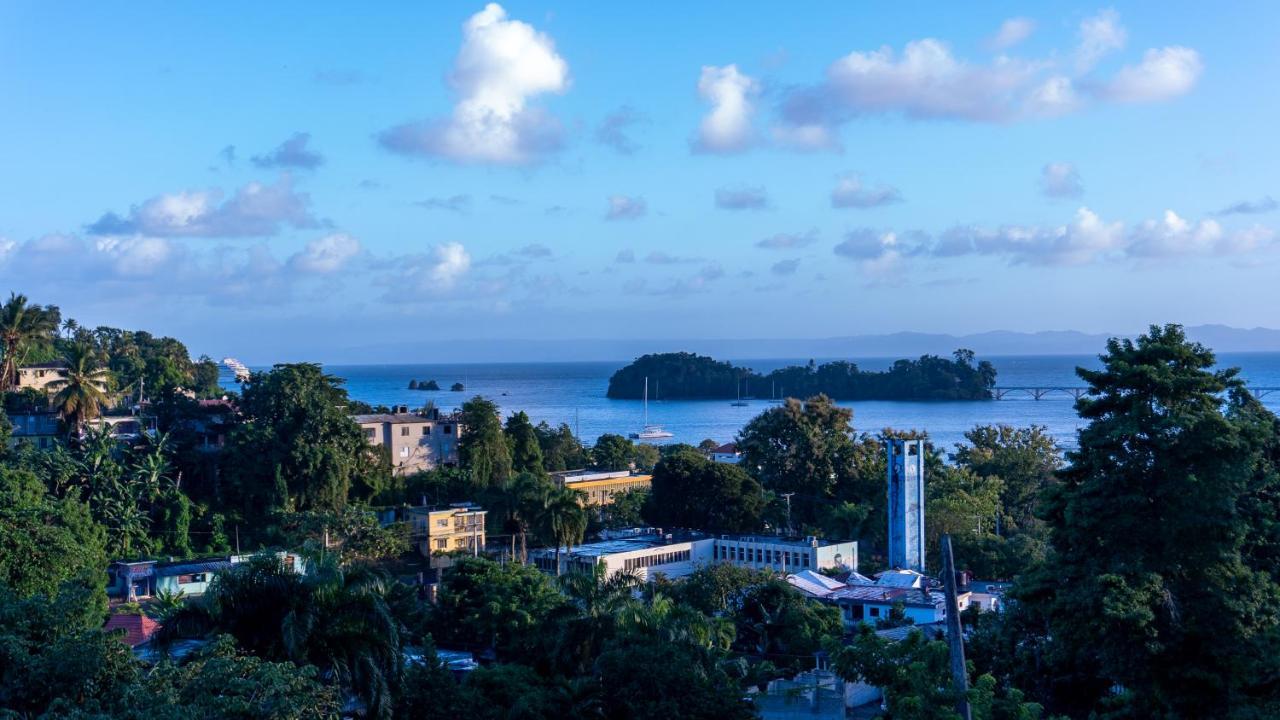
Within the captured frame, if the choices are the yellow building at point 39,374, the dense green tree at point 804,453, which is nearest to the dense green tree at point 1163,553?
the dense green tree at point 804,453

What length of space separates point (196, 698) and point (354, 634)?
13.1 feet

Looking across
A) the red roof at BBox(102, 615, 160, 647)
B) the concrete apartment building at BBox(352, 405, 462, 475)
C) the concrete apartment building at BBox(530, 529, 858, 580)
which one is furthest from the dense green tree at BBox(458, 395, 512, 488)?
the red roof at BBox(102, 615, 160, 647)

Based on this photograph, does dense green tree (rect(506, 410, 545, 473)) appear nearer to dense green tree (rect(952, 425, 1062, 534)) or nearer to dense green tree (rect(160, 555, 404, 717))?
dense green tree (rect(952, 425, 1062, 534))

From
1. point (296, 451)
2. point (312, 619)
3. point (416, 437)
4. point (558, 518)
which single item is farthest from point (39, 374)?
point (312, 619)

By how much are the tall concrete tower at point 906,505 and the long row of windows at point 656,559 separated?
26.2ft

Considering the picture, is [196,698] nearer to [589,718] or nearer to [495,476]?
[589,718]

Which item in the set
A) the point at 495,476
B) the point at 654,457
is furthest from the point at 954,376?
the point at 495,476

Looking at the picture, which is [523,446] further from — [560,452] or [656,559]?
[656,559]

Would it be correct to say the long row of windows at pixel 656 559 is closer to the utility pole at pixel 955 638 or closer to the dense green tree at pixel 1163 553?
the dense green tree at pixel 1163 553

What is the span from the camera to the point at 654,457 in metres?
76.6

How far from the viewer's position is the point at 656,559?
42.0 metres

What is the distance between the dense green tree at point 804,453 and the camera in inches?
2110

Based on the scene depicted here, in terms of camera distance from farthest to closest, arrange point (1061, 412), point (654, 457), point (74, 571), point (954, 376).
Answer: point (954, 376) < point (1061, 412) < point (654, 457) < point (74, 571)

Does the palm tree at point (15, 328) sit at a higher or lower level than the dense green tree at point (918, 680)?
higher
